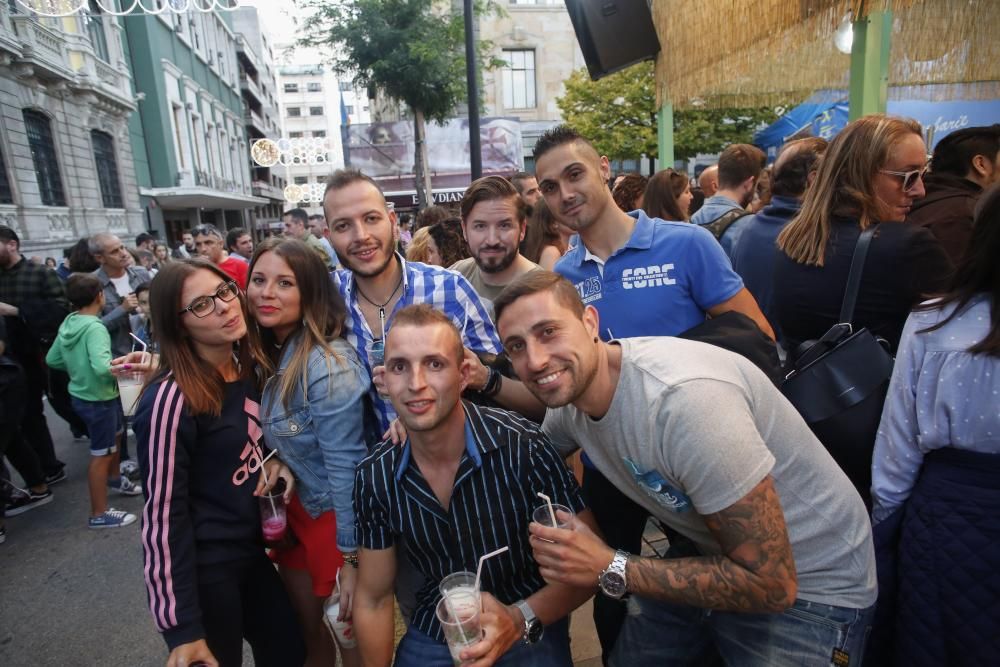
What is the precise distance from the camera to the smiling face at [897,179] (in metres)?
2.15

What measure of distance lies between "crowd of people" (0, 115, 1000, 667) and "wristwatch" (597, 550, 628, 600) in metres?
0.02

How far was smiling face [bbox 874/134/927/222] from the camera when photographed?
2.15 m

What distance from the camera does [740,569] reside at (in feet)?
4.75

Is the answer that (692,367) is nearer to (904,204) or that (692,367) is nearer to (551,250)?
(904,204)

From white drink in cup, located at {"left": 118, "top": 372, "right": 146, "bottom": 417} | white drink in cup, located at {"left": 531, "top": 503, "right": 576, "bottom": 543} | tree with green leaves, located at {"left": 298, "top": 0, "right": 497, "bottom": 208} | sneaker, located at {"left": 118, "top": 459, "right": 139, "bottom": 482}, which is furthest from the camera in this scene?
tree with green leaves, located at {"left": 298, "top": 0, "right": 497, "bottom": 208}

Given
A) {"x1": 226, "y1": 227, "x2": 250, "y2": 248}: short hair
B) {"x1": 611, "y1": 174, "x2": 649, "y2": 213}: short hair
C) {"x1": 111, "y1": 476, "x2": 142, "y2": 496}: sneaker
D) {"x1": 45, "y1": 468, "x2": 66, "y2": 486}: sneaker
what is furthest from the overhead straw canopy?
{"x1": 226, "y1": 227, "x2": 250, "y2": 248}: short hair

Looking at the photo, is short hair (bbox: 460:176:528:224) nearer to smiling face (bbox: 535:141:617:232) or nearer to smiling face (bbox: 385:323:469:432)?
smiling face (bbox: 535:141:617:232)

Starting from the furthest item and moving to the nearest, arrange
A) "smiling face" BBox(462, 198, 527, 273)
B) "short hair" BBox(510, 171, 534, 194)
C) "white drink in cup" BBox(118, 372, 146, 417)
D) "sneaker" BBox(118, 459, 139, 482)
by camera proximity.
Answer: "sneaker" BBox(118, 459, 139, 482) → "short hair" BBox(510, 171, 534, 194) → "smiling face" BBox(462, 198, 527, 273) → "white drink in cup" BBox(118, 372, 146, 417)

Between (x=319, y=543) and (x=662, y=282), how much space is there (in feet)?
6.09

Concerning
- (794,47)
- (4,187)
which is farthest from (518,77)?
(794,47)

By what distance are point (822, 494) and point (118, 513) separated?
16.3ft

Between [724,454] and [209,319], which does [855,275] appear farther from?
[209,319]

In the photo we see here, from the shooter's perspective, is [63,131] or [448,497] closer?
[448,497]

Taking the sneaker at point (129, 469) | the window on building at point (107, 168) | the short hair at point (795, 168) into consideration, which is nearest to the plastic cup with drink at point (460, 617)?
the short hair at point (795, 168)
